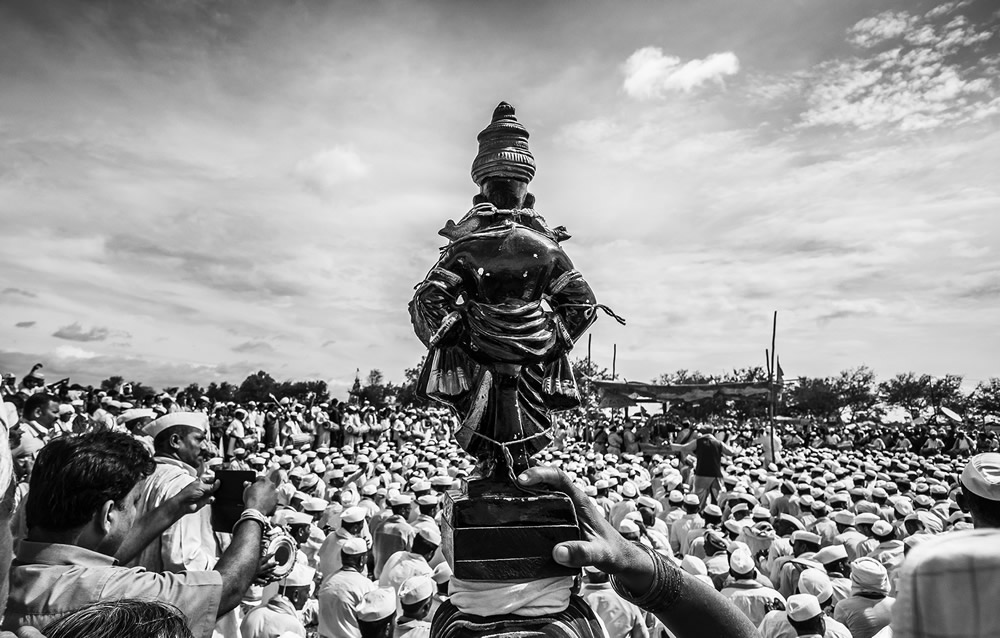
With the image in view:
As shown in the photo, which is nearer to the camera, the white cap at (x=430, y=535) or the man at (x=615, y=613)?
the man at (x=615, y=613)

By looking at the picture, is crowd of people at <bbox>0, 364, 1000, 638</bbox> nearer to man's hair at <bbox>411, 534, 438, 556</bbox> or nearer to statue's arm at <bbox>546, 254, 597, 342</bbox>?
man's hair at <bbox>411, 534, 438, 556</bbox>

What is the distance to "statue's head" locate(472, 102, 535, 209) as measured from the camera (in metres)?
3.57

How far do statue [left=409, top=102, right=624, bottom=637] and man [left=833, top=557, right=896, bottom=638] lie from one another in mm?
4946

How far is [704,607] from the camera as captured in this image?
247cm

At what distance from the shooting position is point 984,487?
2.66 metres

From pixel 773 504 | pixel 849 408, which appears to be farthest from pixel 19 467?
pixel 849 408

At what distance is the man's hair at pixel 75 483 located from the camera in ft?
9.33

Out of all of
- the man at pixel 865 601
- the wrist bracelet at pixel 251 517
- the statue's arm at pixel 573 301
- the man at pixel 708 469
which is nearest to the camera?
the wrist bracelet at pixel 251 517

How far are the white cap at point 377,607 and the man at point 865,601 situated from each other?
4.54m

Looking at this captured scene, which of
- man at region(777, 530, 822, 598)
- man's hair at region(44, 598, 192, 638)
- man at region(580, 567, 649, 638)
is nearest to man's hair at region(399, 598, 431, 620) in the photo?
man at region(580, 567, 649, 638)

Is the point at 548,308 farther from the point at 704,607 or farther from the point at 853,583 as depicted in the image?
the point at 853,583

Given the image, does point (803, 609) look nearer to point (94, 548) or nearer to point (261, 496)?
point (261, 496)

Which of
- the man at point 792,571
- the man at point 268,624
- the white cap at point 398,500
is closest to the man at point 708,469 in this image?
the man at point 792,571

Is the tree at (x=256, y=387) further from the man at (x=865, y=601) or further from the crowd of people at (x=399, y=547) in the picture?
the man at (x=865, y=601)
